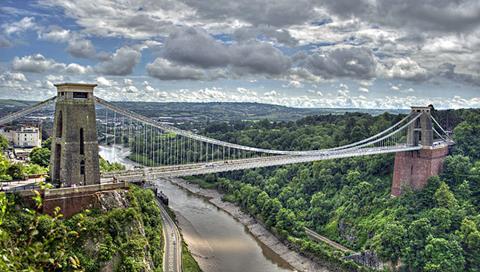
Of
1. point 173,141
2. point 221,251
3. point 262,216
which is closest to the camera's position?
point 221,251

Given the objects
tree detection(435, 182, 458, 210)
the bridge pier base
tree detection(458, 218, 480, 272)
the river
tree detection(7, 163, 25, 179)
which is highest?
tree detection(7, 163, 25, 179)

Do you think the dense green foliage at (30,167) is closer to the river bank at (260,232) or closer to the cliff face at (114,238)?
the cliff face at (114,238)

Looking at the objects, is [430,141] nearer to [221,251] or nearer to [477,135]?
[477,135]

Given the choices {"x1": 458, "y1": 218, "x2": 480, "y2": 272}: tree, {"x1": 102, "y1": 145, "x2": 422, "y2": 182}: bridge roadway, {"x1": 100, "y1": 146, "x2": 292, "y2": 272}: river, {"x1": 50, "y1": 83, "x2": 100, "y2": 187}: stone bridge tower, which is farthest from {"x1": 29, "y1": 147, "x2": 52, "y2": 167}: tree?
{"x1": 458, "y1": 218, "x2": 480, "y2": 272}: tree

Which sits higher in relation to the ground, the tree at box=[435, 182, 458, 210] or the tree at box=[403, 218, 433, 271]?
the tree at box=[435, 182, 458, 210]

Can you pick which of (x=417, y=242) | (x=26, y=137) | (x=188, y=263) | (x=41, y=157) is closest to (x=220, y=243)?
(x=188, y=263)

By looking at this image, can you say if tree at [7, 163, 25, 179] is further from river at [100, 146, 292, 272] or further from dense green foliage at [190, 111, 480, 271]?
dense green foliage at [190, 111, 480, 271]

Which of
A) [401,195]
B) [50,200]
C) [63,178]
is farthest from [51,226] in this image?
[401,195]
